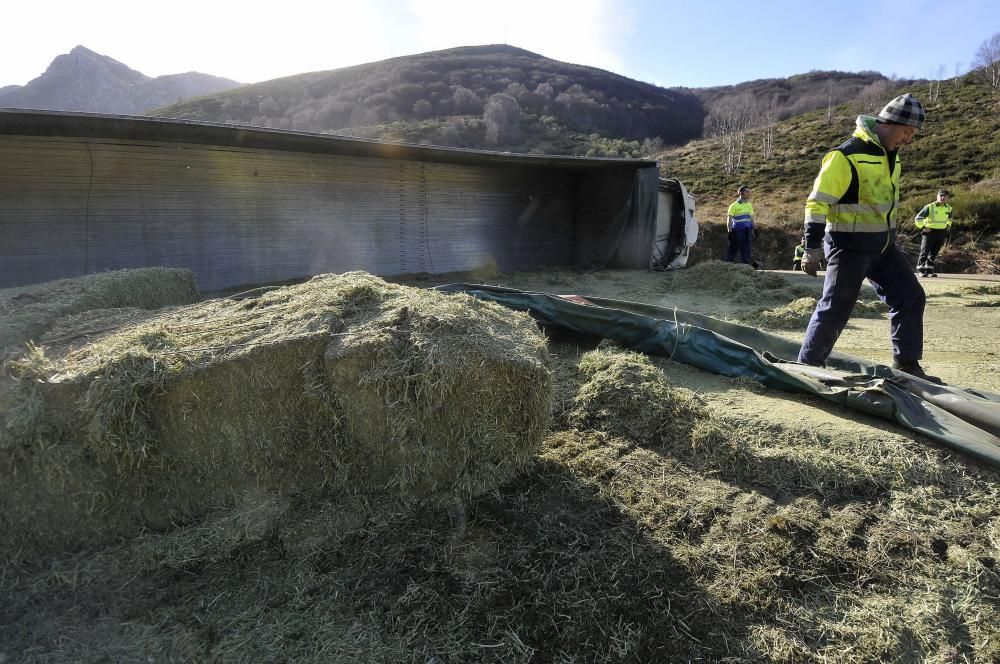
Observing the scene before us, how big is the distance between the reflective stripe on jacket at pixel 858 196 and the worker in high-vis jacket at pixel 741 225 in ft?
31.4

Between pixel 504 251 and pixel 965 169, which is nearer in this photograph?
pixel 504 251

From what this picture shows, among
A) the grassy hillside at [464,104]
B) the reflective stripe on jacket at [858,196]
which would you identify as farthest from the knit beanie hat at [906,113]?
the grassy hillside at [464,104]

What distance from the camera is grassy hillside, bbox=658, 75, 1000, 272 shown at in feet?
61.8

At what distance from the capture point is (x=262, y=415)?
2664 millimetres

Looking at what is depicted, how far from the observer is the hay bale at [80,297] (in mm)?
3330

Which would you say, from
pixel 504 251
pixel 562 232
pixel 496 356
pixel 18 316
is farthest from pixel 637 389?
pixel 562 232

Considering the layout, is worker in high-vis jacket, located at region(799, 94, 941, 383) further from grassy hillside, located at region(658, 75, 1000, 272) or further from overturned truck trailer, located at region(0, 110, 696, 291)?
grassy hillside, located at region(658, 75, 1000, 272)

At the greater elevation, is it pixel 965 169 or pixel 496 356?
pixel 965 169

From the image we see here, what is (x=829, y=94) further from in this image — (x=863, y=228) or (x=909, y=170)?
(x=863, y=228)

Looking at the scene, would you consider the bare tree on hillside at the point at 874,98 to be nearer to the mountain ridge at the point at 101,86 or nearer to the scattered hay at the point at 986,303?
the scattered hay at the point at 986,303

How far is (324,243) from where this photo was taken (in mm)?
10164

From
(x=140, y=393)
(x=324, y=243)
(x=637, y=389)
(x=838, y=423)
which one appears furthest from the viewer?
(x=324, y=243)

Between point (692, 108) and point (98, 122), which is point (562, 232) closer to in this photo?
point (98, 122)

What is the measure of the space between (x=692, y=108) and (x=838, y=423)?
3027 inches
